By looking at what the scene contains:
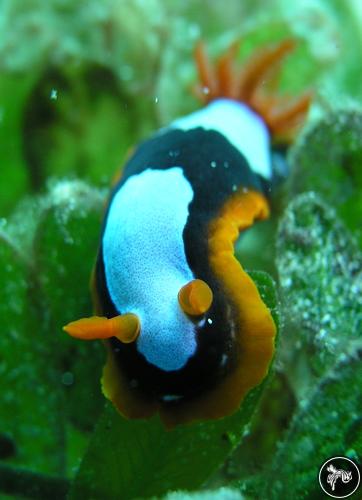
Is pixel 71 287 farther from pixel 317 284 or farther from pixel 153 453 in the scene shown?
pixel 317 284

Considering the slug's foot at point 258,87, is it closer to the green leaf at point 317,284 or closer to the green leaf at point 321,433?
the green leaf at point 317,284

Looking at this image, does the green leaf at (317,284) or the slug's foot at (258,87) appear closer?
the green leaf at (317,284)

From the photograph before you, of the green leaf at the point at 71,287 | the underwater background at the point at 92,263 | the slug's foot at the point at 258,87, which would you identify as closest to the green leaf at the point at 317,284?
the underwater background at the point at 92,263

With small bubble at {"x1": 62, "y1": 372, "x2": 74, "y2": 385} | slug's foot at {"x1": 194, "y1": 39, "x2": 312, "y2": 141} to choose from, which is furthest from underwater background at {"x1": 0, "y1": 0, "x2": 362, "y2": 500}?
slug's foot at {"x1": 194, "y1": 39, "x2": 312, "y2": 141}

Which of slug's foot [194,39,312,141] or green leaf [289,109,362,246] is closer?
green leaf [289,109,362,246]

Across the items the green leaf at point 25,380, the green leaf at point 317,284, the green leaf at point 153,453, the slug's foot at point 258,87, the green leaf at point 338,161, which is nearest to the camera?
the green leaf at point 153,453

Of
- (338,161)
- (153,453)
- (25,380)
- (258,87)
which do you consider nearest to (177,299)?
(153,453)

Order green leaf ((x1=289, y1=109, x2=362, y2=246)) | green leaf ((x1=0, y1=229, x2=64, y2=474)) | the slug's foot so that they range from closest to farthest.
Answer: green leaf ((x1=0, y1=229, x2=64, y2=474)) < green leaf ((x1=289, y1=109, x2=362, y2=246)) < the slug's foot

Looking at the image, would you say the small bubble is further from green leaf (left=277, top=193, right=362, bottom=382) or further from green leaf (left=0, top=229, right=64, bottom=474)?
green leaf (left=277, top=193, right=362, bottom=382)
